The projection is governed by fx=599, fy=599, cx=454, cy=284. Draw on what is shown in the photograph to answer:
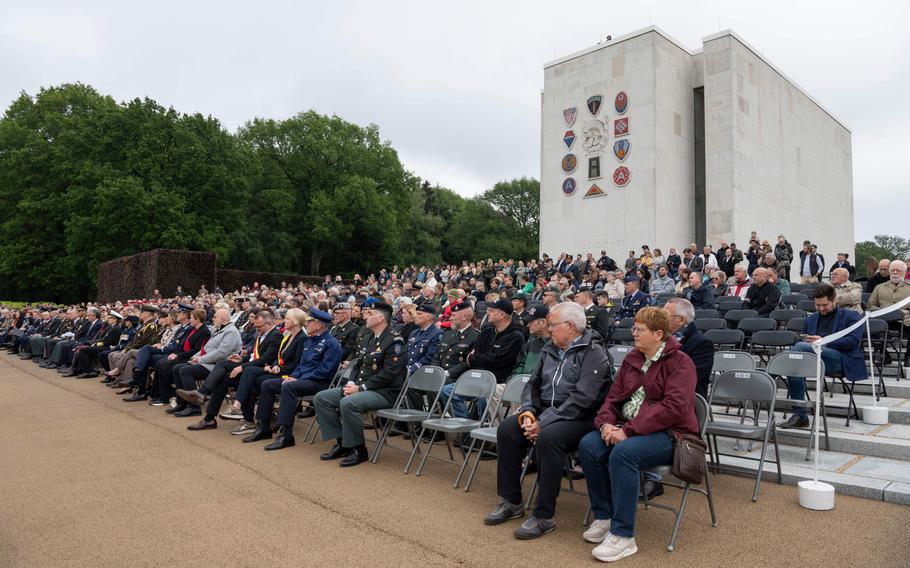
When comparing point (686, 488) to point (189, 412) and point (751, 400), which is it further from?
point (189, 412)

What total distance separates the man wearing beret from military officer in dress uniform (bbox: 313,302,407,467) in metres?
0.48

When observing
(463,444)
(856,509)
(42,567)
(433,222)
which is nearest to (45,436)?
(42,567)

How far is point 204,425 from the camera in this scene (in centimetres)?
731

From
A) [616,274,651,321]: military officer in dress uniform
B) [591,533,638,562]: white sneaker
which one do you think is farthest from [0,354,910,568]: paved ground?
[616,274,651,321]: military officer in dress uniform

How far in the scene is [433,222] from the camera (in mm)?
52000

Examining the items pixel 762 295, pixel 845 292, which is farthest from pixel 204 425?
pixel 845 292

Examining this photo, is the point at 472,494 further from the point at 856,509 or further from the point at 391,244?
the point at 391,244

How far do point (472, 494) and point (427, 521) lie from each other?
2.36 ft

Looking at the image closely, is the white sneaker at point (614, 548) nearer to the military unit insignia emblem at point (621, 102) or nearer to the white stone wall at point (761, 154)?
the white stone wall at point (761, 154)

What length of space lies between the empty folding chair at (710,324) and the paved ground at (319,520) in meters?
4.10

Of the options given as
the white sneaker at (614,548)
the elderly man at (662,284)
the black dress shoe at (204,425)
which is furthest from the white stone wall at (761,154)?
the white sneaker at (614,548)

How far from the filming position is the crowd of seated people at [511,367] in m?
3.74

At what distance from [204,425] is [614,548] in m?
5.57

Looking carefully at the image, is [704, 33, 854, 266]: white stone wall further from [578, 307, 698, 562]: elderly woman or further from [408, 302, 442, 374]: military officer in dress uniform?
[578, 307, 698, 562]: elderly woman
